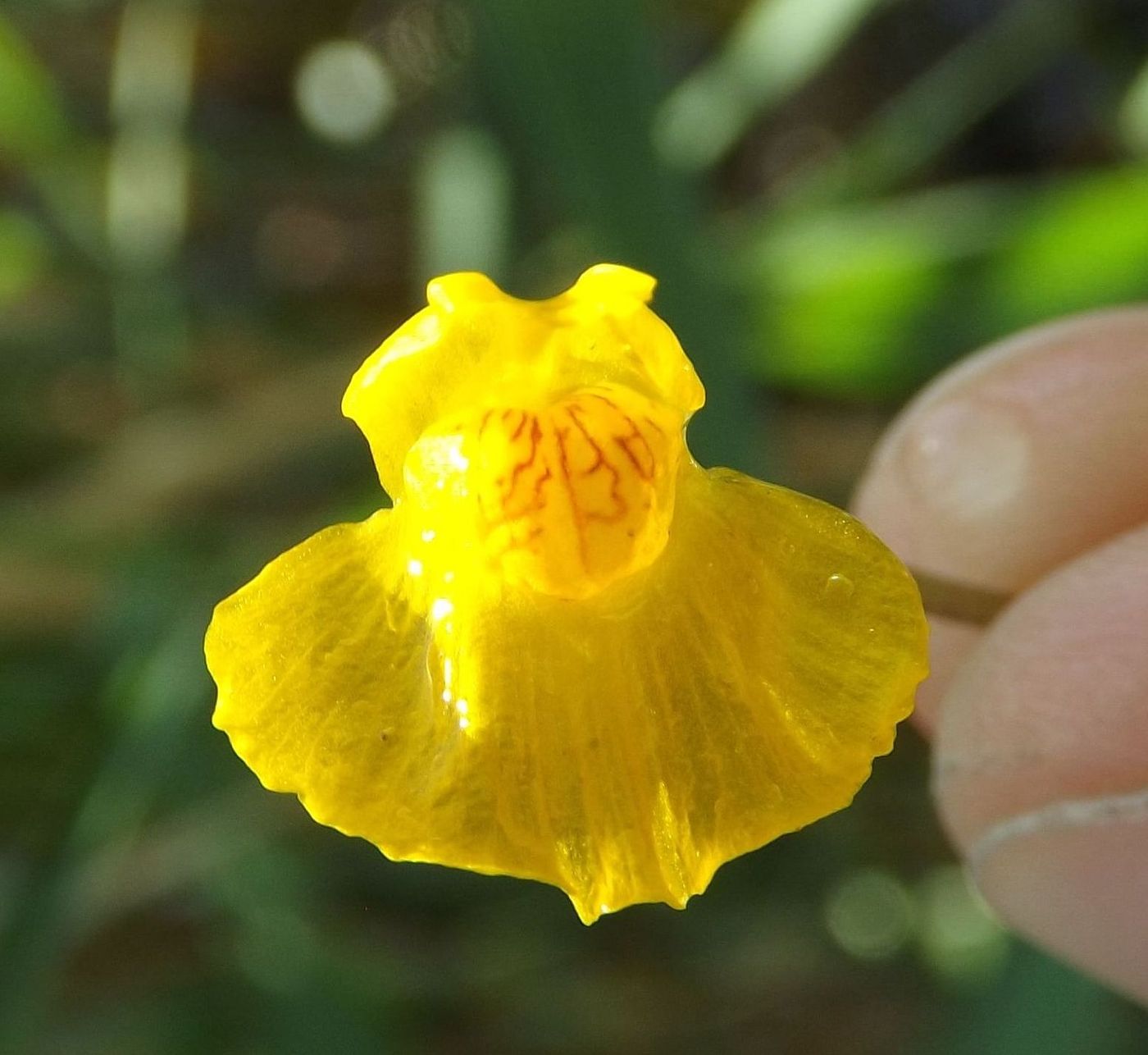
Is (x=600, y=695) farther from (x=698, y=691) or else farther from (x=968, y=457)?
(x=968, y=457)

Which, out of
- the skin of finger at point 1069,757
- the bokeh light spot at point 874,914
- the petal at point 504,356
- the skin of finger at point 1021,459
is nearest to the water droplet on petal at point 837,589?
the petal at point 504,356

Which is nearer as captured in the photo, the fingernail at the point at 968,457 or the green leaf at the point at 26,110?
the fingernail at the point at 968,457

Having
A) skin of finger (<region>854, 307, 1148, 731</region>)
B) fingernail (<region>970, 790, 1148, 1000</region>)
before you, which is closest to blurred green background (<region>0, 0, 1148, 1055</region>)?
skin of finger (<region>854, 307, 1148, 731</region>)

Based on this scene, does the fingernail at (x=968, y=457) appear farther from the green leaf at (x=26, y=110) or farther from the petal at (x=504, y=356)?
the green leaf at (x=26, y=110)

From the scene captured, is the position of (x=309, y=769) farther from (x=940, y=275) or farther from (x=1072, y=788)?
(x=940, y=275)

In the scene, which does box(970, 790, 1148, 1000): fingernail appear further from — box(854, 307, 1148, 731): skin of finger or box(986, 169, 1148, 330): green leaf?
box(986, 169, 1148, 330): green leaf

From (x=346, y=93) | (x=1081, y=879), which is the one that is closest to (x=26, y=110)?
(x=346, y=93)

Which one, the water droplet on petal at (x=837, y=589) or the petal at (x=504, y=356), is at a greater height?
the petal at (x=504, y=356)
